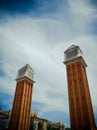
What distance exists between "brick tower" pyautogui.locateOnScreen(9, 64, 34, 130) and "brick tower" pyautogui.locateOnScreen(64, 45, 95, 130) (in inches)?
552

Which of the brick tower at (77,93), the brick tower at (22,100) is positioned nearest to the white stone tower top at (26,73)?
the brick tower at (22,100)

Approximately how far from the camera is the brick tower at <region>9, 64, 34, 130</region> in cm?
3231

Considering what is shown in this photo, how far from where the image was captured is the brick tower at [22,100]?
3231 centimetres

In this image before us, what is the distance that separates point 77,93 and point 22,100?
635 inches

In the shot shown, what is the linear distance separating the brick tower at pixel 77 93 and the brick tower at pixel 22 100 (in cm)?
1401

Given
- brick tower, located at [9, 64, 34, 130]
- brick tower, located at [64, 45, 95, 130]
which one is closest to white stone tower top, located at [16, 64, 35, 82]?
brick tower, located at [9, 64, 34, 130]

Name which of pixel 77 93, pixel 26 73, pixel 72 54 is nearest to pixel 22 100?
pixel 26 73

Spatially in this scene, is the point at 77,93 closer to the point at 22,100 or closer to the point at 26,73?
the point at 22,100

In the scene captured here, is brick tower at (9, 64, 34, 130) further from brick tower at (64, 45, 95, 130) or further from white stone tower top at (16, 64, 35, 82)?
brick tower at (64, 45, 95, 130)

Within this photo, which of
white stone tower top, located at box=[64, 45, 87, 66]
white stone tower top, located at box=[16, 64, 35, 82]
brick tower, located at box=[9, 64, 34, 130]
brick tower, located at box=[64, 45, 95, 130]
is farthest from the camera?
white stone tower top, located at box=[16, 64, 35, 82]

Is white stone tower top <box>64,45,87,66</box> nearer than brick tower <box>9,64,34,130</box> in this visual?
Yes

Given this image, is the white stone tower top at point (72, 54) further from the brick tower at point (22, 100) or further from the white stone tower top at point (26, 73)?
the brick tower at point (22, 100)

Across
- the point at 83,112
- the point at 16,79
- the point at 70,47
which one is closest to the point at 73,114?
the point at 83,112

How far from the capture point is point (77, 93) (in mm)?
26125
